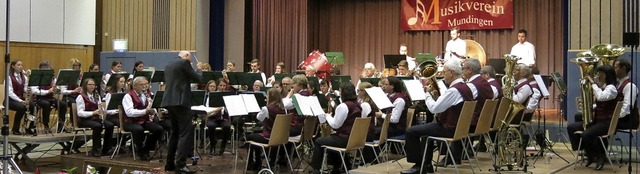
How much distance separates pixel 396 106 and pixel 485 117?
1.53 metres

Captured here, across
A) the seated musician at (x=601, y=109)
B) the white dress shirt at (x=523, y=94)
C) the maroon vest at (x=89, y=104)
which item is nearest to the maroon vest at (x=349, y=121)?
the white dress shirt at (x=523, y=94)

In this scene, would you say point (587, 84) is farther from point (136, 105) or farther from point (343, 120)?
point (136, 105)

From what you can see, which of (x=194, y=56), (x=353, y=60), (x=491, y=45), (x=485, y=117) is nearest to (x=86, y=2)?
(x=194, y=56)

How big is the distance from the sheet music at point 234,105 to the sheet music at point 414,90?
7.03ft

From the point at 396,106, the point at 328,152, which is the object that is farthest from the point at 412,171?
the point at 396,106

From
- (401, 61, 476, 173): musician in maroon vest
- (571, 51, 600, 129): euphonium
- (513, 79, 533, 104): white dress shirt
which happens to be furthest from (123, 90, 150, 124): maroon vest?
(571, 51, 600, 129): euphonium

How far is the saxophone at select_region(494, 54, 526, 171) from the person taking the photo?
8484mm

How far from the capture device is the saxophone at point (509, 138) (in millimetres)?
8484

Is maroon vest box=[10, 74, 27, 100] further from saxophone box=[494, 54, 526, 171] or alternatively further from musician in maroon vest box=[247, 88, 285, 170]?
saxophone box=[494, 54, 526, 171]

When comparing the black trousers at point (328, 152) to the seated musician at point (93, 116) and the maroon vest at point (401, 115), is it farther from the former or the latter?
the seated musician at point (93, 116)

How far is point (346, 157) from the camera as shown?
29.4ft

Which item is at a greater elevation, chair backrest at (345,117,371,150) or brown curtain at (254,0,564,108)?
brown curtain at (254,0,564,108)

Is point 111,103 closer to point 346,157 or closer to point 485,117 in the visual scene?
point 346,157

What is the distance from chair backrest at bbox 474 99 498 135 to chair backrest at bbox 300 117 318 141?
80.8 inches
